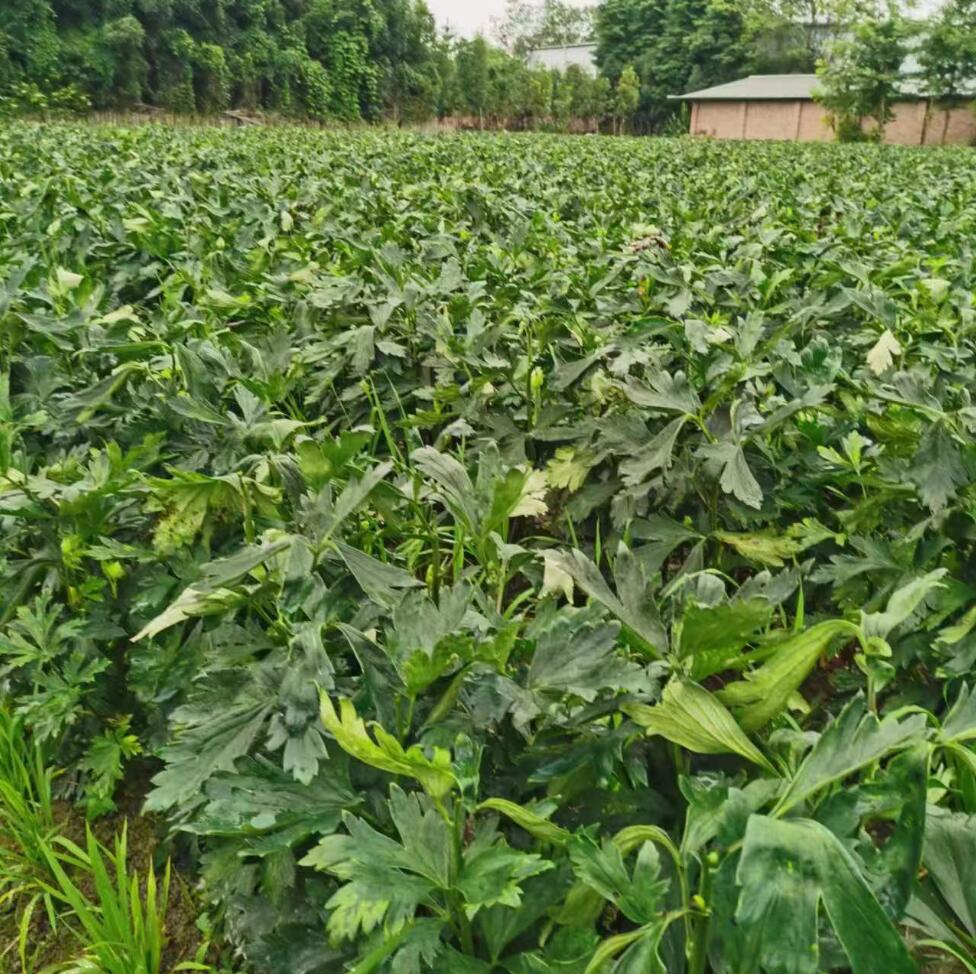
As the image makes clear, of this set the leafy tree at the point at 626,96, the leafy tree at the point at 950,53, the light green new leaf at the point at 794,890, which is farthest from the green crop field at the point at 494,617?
the leafy tree at the point at 626,96

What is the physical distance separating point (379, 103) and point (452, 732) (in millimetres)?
53192

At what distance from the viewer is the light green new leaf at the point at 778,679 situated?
0.81m

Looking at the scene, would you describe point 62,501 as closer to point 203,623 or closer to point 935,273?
point 203,623

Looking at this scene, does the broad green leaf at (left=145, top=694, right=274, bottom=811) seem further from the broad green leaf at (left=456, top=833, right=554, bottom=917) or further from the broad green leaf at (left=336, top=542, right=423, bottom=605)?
the broad green leaf at (left=456, top=833, right=554, bottom=917)

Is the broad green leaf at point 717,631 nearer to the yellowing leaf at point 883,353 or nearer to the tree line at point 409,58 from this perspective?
the yellowing leaf at point 883,353

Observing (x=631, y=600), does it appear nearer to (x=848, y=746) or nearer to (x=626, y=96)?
(x=848, y=746)

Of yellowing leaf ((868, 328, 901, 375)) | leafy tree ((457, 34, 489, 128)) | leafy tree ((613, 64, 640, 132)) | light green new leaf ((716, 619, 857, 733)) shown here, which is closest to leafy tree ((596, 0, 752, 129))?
leafy tree ((613, 64, 640, 132))

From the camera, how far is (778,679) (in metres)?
0.86

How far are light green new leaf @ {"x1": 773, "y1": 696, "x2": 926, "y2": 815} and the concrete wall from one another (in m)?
44.8

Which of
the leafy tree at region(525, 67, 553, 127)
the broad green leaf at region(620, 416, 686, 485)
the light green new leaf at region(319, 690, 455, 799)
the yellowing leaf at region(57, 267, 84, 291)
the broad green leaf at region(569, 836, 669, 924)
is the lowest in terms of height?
the broad green leaf at region(569, 836, 669, 924)

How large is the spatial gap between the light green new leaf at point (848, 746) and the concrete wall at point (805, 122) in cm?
4476

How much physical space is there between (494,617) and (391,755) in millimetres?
359

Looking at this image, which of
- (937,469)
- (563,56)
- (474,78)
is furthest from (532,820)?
(563,56)

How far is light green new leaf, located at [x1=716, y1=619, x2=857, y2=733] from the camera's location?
0.81 m
